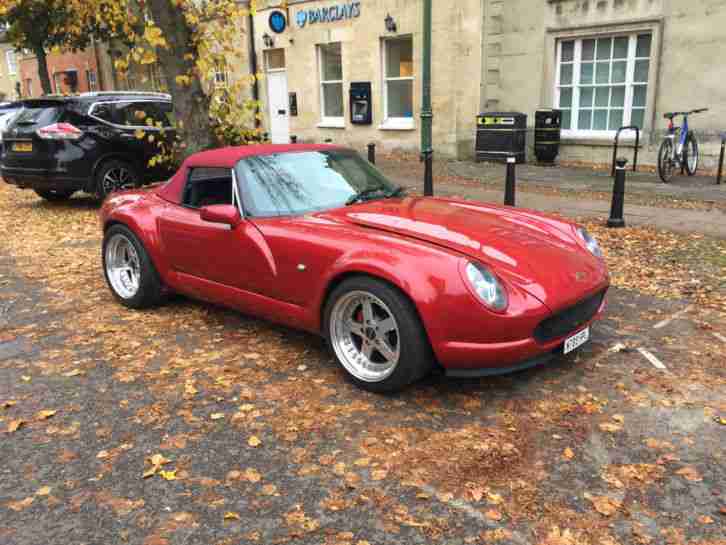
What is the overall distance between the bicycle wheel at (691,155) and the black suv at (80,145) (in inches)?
374

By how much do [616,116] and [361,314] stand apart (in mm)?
12373

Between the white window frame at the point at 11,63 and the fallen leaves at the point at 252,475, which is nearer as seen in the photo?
the fallen leaves at the point at 252,475

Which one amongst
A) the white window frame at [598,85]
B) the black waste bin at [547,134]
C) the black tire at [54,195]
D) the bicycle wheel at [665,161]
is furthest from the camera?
the black waste bin at [547,134]

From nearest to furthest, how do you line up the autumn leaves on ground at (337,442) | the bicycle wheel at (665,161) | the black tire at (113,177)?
the autumn leaves on ground at (337,442)
the black tire at (113,177)
the bicycle wheel at (665,161)

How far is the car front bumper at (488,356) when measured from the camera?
11.4ft

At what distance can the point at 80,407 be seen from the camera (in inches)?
153

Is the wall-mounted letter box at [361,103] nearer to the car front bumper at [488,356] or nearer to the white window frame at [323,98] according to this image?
the white window frame at [323,98]

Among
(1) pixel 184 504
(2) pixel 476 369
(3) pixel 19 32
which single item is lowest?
(1) pixel 184 504

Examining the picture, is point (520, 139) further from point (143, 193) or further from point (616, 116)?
point (143, 193)

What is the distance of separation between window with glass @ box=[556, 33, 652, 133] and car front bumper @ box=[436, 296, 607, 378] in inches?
469

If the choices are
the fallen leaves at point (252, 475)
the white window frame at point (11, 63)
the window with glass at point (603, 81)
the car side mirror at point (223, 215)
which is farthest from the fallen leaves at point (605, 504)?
the white window frame at point (11, 63)

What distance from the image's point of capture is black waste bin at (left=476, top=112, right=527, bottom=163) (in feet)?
48.1

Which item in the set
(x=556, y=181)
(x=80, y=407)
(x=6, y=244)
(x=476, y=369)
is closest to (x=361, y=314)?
(x=476, y=369)

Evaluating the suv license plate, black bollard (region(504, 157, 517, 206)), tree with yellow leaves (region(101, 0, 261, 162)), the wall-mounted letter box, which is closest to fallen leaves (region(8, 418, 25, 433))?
tree with yellow leaves (region(101, 0, 261, 162))
